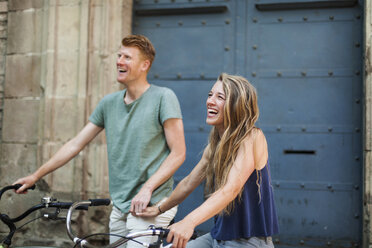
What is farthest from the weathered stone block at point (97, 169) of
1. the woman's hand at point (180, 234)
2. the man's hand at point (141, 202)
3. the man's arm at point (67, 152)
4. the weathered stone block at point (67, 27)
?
the woman's hand at point (180, 234)

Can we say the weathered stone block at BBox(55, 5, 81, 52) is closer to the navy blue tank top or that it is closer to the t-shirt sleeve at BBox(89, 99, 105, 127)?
the t-shirt sleeve at BBox(89, 99, 105, 127)

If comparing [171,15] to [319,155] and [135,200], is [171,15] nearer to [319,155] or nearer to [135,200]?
[319,155]

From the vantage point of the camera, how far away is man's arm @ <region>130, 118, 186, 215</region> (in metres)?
2.68

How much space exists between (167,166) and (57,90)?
90.7 inches

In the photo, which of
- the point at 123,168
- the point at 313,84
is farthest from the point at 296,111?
the point at 123,168

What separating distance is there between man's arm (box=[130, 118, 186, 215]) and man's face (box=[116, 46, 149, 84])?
36 cm

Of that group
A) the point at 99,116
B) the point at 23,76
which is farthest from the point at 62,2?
the point at 99,116

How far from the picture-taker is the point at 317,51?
183 inches

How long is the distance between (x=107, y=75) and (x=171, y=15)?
2.95 feet

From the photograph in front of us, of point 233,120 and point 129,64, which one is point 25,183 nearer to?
point 129,64

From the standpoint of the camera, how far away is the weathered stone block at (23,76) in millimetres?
4965

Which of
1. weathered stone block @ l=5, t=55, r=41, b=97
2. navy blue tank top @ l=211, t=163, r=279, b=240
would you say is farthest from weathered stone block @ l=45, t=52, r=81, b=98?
navy blue tank top @ l=211, t=163, r=279, b=240

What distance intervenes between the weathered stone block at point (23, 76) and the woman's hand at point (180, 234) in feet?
11.3

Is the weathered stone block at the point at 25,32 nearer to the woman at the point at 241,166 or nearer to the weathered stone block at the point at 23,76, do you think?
the weathered stone block at the point at 23,76
